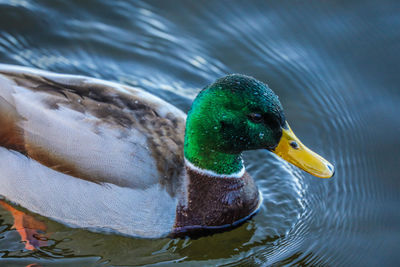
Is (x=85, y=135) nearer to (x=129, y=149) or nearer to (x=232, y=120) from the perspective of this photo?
(x=129, y=149)

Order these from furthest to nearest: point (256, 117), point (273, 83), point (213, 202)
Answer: point (273, 83) → point (213, 202) → point (256, 117)

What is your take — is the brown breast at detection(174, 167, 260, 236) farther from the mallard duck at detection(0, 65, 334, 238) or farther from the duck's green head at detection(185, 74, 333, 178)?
the duck's green head at detection(185, 74, 333, 178)

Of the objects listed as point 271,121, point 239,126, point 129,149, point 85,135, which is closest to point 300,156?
point 271,121

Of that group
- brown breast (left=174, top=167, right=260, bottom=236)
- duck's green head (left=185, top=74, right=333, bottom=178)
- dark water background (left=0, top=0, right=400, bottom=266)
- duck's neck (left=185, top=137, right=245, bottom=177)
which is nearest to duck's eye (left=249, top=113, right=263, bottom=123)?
duck's green head (left=185, top=74, right=333, bottom=178)

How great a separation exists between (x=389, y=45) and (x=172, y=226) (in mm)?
3491

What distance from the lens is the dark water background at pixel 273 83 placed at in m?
4.85

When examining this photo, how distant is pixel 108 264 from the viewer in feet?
15.2

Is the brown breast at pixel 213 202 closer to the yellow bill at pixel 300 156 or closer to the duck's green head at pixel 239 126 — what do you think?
the duck's green head at pixel 239 126

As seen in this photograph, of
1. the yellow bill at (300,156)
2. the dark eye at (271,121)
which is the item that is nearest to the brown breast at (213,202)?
the yellow bill at (300,156)

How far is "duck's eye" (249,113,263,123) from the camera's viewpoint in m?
4.34

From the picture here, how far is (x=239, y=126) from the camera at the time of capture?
4.40 metres

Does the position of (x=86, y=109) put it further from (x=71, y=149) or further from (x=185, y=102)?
(x=185, y=102)

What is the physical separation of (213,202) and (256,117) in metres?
0.89

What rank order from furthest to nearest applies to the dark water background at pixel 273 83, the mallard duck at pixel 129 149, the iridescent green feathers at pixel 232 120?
the dark water background at pixel 273 83 < the mallard duck at pixel 129 149 < the iridescent green feathers at pixel 232 120
